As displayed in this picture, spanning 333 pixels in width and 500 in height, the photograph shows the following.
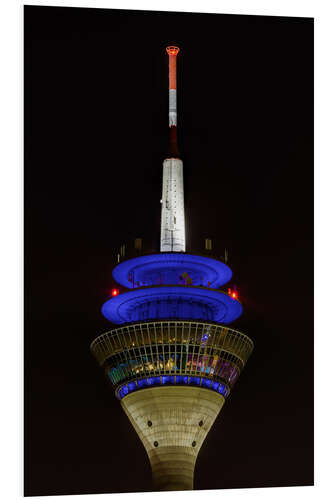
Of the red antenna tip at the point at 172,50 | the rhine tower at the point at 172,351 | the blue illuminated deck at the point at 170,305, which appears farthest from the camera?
the blue illuminated deck at the point at 170,305

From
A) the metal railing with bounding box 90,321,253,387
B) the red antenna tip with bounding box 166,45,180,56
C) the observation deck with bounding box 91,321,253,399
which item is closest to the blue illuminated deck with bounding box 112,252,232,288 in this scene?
the metal railing with bounding box 90,321,253,387

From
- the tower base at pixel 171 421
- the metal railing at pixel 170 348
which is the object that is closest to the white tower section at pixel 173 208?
the metal railing at pixel 170 348

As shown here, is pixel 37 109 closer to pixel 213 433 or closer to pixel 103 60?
pixel 103 60

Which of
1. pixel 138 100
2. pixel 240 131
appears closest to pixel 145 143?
pixel 138 100

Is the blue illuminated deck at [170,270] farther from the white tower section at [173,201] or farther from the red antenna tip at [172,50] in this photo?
the red antenna tip at [172,50]

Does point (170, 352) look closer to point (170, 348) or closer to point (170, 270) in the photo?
point (170, 348)

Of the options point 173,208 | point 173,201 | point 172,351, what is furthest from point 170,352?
point 173,201
